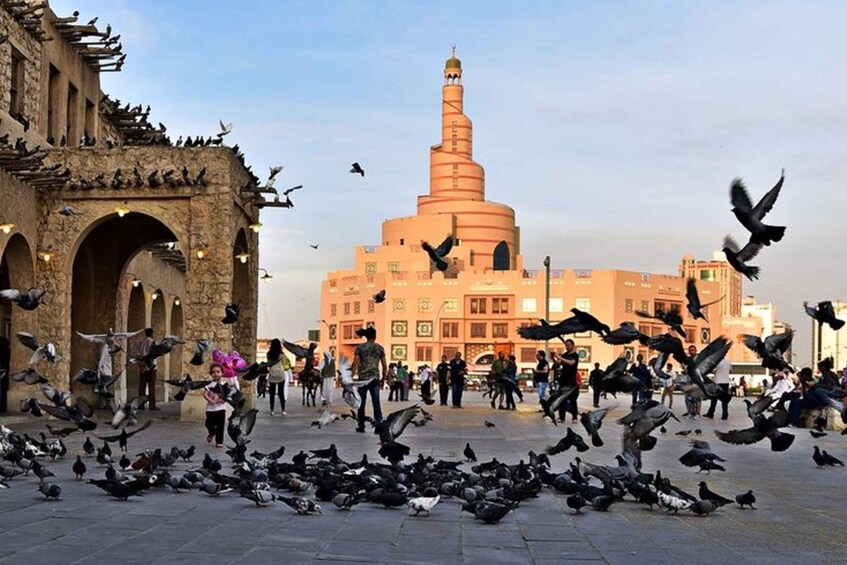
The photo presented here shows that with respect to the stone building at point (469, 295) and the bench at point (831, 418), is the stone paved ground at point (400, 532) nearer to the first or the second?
the bench at point (831, 418)

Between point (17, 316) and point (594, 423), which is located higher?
point (17, 316)

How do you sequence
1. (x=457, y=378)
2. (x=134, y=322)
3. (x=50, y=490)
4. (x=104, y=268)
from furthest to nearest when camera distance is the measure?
1. (x=134, y=322)
2. (x=457, y=378)
3. (x=104, y=268)
4. (x=50, y=490)

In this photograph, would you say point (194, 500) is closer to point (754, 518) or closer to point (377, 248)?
point (754, 518)

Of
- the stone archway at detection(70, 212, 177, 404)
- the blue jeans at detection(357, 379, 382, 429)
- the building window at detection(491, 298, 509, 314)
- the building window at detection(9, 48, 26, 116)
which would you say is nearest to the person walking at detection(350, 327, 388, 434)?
the blue jeans at detection(357, 379, 382, 429)

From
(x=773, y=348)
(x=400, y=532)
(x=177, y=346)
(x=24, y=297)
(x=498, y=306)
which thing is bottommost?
(x=400, y=532)

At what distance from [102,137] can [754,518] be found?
24.5 m

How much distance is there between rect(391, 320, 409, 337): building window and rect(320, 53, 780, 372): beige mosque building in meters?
→ 0.09

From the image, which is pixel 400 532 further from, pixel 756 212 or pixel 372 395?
pixel 372 395

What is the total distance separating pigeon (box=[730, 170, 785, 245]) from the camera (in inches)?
431

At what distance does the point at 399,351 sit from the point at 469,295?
851 centimetres

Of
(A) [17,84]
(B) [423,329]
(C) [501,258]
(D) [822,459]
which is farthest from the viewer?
(C) [501,258]

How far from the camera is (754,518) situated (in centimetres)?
881

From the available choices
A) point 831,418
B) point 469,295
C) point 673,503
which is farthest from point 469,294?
point 673,503

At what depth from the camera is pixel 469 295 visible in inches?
3981
